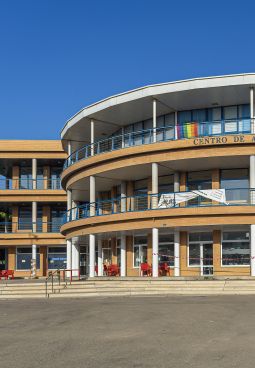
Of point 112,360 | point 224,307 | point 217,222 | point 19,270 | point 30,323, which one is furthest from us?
point 19,270

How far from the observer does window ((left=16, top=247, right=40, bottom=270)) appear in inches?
2074

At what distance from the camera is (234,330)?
42.2 feet

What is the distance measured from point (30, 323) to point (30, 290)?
11.9 m

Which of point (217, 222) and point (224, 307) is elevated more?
point (217, 222)

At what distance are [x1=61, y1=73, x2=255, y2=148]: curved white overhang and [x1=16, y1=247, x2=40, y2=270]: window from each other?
19094 mm

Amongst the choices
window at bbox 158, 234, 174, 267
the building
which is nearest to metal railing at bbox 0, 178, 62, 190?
the building

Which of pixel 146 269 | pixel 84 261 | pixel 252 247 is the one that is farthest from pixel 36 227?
pixel 252 247

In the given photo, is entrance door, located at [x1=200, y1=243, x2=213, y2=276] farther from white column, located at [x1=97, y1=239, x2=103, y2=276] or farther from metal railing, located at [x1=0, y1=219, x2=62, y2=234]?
metal railing, located at [x1=0, y1=219, x2=62, y2=234]

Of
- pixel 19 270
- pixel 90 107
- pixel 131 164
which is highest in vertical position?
pixel 90 107

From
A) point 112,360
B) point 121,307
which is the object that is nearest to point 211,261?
point 121,307

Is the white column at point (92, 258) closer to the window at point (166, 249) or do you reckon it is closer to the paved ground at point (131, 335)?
the window at point (166, 249)

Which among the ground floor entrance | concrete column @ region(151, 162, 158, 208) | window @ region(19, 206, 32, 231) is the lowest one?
the ground floor entrance

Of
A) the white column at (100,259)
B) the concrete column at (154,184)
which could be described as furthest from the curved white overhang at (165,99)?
the white column at (100,259)

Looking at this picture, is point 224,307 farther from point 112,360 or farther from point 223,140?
point 223,140
